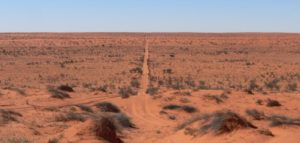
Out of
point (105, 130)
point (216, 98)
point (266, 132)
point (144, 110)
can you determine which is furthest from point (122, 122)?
point (216, 98)

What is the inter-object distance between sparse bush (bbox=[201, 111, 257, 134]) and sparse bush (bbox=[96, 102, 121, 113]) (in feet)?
28.8

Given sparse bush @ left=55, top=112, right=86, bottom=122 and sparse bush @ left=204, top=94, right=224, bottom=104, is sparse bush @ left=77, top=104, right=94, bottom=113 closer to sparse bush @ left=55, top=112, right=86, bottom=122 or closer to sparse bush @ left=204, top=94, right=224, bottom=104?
sparse bush @ left=55, top=112, right=86, bottom=122

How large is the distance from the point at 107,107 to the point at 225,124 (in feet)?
32.1

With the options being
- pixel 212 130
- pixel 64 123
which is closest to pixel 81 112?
pixel 64 123

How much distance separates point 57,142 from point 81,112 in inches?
305

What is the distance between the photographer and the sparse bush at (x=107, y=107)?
21745 millimetres

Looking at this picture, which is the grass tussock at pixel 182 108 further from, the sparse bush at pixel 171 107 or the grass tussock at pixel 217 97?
the grass tussock at pixel 217 97

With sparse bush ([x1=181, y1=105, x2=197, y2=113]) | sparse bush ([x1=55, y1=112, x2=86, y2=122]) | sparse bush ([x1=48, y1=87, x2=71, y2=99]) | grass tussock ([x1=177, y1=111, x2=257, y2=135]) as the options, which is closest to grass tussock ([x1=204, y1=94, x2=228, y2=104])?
sparse bush ([x1=181, y1=105, x2=197, y2=113])

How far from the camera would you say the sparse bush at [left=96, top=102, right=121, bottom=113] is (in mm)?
21745

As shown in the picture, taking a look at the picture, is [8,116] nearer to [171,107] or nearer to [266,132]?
[171,107]

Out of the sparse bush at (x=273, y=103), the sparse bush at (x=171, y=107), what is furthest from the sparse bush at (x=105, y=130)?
the sparse bush at (x=273, y=103)

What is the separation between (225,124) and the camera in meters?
12.9

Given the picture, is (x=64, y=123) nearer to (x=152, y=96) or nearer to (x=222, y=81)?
(x=152, y=96)

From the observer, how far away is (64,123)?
17812 millimetres
